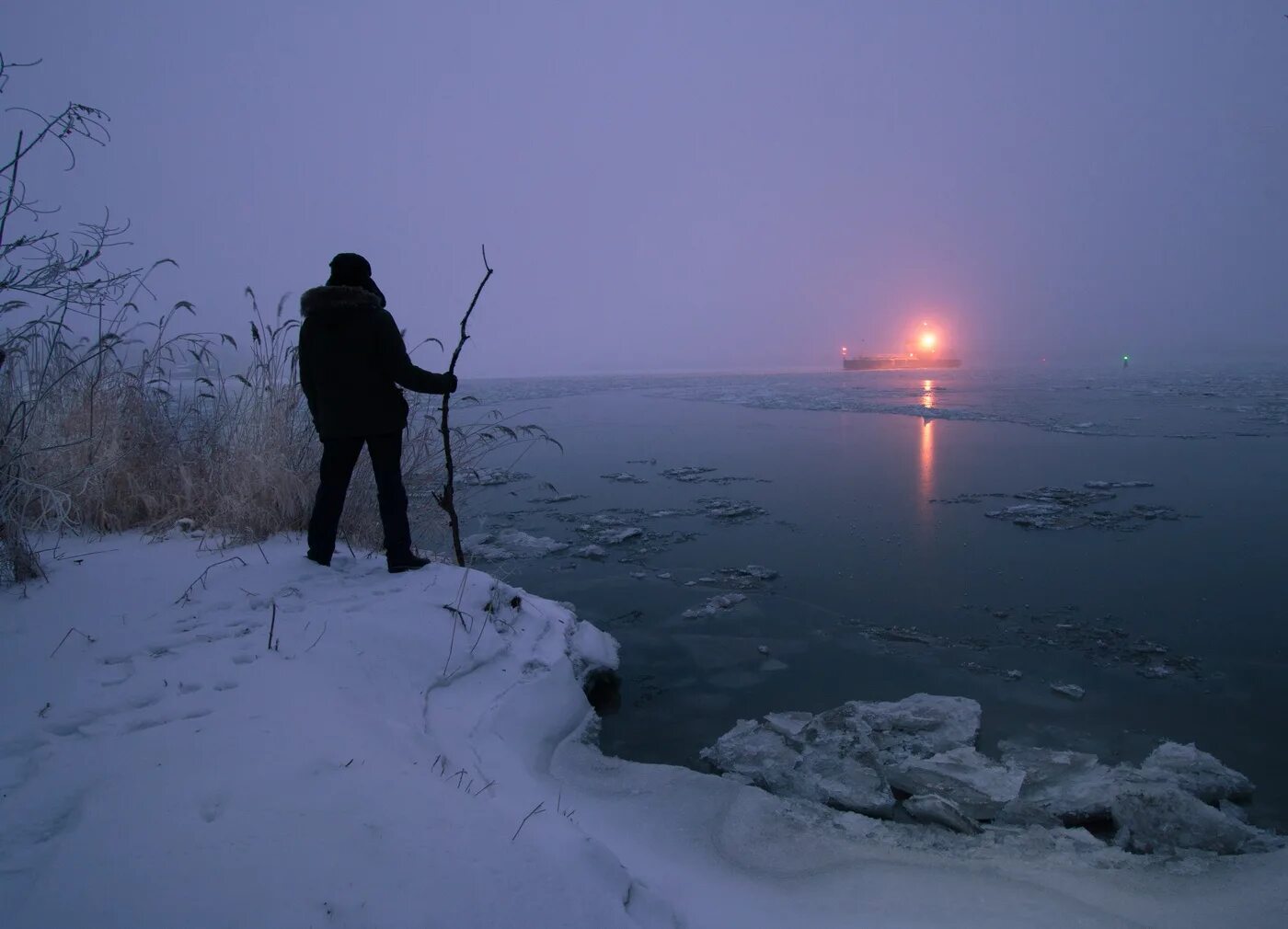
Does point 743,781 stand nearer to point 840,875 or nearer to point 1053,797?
point 840,875

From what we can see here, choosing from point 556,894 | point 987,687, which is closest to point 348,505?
point 556,894

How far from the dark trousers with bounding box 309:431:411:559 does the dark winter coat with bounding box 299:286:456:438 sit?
0.32 feet

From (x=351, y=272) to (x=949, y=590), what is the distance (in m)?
4.18

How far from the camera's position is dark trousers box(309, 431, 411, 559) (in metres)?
3.48

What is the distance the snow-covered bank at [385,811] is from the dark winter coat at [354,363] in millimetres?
881

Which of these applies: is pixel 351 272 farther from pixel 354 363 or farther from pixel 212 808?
pixel 212 808

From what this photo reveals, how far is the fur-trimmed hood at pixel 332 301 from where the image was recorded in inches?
129

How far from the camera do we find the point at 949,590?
447 centimetres

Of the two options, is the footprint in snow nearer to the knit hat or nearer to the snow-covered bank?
the snow-covered bank

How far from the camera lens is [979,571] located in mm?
4797

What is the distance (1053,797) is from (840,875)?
3.11ft

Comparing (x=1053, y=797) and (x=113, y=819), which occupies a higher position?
(x=113, y=819)

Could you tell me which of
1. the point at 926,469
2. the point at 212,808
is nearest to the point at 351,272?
the point at 212,808

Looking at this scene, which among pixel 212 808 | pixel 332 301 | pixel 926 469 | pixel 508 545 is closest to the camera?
pixel 212 808
